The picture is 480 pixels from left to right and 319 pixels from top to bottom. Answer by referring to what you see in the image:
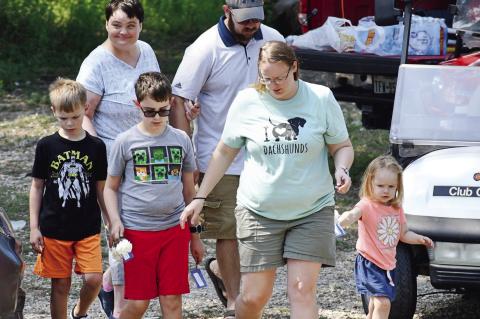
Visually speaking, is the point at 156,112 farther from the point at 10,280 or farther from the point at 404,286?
the point at 404,286

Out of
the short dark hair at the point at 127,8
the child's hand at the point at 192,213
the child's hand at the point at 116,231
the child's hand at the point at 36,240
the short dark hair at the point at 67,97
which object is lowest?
the child's hand at the point at 36,240

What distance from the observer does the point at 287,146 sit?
545cm

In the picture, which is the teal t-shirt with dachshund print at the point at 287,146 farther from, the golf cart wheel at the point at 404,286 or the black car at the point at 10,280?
the black car at the point at 10,280

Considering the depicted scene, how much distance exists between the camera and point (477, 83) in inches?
270

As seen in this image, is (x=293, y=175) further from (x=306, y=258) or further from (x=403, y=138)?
(x=403, y=138)

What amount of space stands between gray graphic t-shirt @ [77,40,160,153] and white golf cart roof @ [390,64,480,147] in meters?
1.61

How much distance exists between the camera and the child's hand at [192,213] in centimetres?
560

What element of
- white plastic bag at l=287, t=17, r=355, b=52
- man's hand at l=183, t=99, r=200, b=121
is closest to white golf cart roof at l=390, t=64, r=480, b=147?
man's hand at l=183, t=99, r=200, b=121

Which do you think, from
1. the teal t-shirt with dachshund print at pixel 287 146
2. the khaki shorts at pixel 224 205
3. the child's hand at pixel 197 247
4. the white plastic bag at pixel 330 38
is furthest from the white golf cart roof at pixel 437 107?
the white plastic bag at pixel 330 38

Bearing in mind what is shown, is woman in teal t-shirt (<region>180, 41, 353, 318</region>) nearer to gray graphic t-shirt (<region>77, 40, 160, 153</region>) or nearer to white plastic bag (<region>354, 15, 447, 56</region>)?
gray graphic t-shirt (<region>77, 40, 160, 153</region>)

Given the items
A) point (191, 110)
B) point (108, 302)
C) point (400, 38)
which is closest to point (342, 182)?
point (191, 110)

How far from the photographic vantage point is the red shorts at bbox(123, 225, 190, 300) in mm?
5797

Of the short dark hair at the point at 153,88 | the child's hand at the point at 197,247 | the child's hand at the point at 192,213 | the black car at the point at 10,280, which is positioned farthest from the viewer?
the child's hand at the point at 197,247

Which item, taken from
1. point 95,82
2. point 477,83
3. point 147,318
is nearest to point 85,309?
point 147,318
